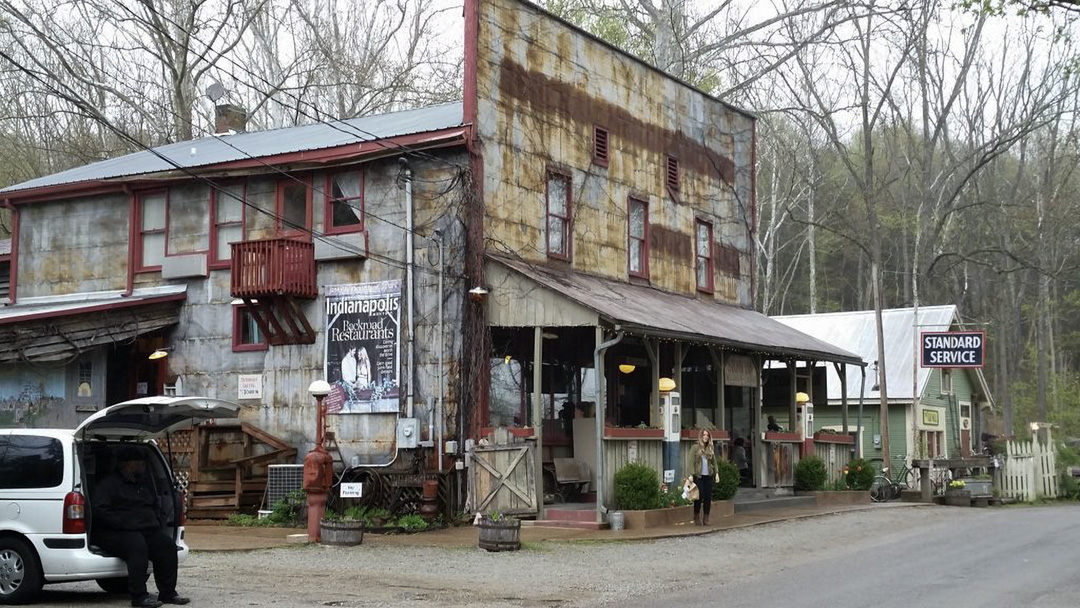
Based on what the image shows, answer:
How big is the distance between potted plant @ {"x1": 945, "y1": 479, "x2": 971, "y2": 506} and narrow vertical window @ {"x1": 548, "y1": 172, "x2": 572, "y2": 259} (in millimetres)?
13151

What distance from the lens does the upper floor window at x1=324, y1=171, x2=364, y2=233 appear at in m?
22.6

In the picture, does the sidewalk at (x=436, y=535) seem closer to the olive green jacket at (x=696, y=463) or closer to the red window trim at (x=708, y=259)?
the olive green jacket at (x=696, y=463)

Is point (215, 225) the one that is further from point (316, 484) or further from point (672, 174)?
point (672, 174)

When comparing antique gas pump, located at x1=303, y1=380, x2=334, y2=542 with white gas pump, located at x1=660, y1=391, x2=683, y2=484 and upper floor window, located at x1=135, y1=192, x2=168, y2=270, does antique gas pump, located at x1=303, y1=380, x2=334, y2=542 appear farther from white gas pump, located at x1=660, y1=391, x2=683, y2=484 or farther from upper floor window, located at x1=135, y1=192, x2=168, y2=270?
upper floor window, located at x1=135, y1=192, x2=168, y2=270

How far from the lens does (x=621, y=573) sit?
14883 millimetres

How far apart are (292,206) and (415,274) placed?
10.3ft

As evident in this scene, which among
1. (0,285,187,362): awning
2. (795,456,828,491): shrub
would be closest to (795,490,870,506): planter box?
(795,456,828,491): shrub

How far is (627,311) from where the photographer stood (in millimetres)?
21125

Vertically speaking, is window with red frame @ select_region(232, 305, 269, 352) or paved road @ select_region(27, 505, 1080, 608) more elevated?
window with red frame @ select_region(232, 305, 269, 352)

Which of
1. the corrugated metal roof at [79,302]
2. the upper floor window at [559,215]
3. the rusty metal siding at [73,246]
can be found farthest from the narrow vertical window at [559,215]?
the rusty metal siding at [73,246]

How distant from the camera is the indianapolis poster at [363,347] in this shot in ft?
72.1

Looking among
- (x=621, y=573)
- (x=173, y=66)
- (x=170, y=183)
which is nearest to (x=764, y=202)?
(x=173, y=66)

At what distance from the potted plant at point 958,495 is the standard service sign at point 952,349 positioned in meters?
3.32

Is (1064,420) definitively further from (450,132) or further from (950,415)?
(450,132)
